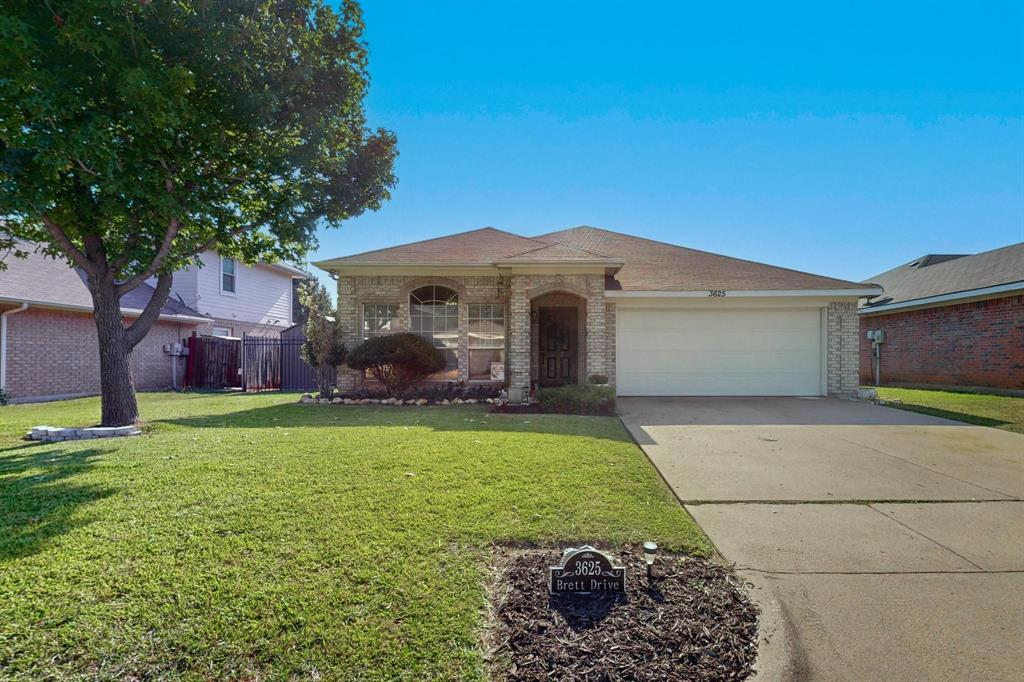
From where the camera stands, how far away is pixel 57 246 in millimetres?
7230

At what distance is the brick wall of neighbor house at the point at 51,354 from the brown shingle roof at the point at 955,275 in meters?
24.7

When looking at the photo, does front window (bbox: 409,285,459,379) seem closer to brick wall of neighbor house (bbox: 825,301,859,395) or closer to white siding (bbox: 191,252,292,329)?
white siding (bbox: 191,252,292,329)

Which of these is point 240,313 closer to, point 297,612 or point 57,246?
point 57,246

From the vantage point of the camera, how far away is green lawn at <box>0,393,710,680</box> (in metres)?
2.18

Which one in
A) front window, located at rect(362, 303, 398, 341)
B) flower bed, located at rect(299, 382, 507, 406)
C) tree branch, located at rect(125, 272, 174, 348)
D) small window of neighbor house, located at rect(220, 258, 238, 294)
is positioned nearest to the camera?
tree branch, located at rect(125, 272, 174, 348)

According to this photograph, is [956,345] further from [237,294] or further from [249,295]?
[249,295]

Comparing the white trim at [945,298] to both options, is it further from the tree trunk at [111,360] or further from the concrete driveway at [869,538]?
the tree trunk at [111,360]

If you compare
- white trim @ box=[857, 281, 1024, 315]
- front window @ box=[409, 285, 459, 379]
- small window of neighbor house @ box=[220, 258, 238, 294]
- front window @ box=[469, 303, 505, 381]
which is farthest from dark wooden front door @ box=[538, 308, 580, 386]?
small window of neighbor house @ box=[220, 258, 238, 294]

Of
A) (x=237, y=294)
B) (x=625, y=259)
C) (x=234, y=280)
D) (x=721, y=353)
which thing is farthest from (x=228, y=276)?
(x=721, y=353)

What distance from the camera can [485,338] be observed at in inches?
455

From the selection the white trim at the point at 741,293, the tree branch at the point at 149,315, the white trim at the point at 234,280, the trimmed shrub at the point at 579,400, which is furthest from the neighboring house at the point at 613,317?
the white trim at the point at 234,280

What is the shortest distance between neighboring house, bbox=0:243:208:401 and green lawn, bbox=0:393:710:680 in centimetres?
697

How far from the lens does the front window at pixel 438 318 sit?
11539 mm

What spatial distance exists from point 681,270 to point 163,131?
36.0 feet
